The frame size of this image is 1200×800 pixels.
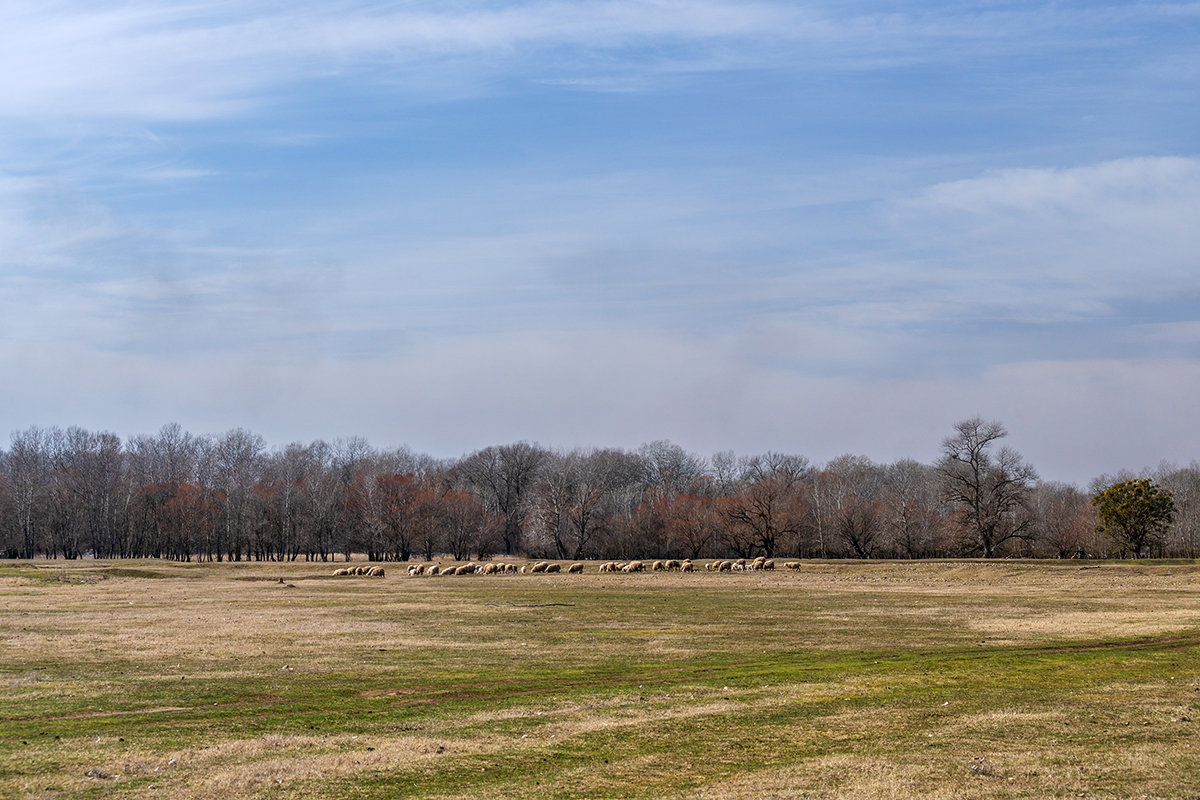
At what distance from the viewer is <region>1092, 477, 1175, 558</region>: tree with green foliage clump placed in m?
92.3

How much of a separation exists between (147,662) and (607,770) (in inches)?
628

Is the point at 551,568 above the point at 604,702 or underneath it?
underneath

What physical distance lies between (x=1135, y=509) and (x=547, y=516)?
72.9 m

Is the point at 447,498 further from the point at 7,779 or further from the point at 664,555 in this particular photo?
the point at 7,779

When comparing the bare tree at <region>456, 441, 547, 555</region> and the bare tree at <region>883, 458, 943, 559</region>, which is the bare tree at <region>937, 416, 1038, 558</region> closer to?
the bare tree at <region>883, 458, 943, 559</region>

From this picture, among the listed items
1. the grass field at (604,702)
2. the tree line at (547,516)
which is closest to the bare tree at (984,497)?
the tree line at (547,516)

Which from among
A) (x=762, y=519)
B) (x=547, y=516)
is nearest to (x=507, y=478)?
(x=547, y=516)

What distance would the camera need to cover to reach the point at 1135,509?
303 feet

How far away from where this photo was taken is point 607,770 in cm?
1438

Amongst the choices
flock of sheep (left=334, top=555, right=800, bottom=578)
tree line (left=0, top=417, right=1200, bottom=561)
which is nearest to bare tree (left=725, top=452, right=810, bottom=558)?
tree line (left=0, top=417, right=1200, bottom=561)

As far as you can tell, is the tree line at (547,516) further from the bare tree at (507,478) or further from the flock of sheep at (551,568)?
the flock of sheep at (551,568)

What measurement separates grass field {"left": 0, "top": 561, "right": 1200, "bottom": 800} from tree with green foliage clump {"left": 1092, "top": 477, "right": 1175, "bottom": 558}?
185 ft

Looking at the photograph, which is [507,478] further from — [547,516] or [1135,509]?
[1135,509]

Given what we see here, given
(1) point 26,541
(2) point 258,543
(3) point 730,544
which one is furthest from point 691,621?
(1) point 26,541
